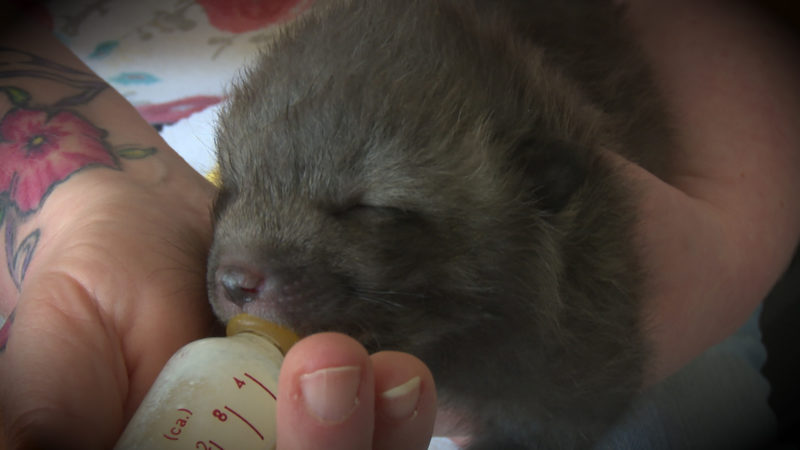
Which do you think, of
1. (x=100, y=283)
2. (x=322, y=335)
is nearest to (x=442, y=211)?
(x=322, y=335)

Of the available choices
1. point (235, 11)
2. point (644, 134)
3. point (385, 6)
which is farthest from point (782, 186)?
point (235, 11)

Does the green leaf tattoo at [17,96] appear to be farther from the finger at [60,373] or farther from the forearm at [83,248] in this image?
the finger at [60,373]

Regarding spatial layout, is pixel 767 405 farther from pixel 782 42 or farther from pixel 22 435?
pixel 22 435

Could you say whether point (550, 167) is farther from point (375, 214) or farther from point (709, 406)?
point (709, 406)

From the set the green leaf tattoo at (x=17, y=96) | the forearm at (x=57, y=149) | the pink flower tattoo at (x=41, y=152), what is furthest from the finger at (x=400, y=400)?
the green leaf tattoo at (x=17, y=96)

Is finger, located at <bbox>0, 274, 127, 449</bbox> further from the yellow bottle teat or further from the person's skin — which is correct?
the yellow bottle teat
